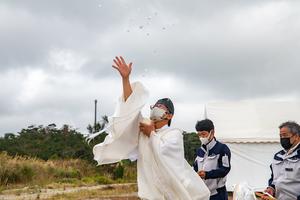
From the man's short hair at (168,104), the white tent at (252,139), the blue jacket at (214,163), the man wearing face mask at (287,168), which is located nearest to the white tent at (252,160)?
the white tent at (252,139)

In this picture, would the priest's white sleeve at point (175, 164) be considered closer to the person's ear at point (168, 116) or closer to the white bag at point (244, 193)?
the person's ear at point (168, 116)

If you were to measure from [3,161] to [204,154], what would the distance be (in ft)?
67.0

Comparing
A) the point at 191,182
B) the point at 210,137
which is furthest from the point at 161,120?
the point at 210,137

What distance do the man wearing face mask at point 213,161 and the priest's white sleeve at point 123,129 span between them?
6.13 ft

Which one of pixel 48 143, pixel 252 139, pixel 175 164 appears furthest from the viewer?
pixel 48 143

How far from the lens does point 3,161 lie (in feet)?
83.6

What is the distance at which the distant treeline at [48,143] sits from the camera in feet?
124

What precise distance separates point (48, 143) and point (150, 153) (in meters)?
42.2

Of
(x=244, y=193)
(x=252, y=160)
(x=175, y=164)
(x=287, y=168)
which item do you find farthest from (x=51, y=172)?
(x=175, y=164)

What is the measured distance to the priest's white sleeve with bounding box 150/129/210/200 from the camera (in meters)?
4.23

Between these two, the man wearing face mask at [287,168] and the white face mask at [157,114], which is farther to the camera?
the man wearing face mask at [287,168]

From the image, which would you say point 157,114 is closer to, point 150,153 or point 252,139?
point 150,153

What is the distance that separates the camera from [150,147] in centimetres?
436

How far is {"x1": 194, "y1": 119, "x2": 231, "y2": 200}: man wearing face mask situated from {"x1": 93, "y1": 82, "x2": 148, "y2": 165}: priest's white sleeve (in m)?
1.87
